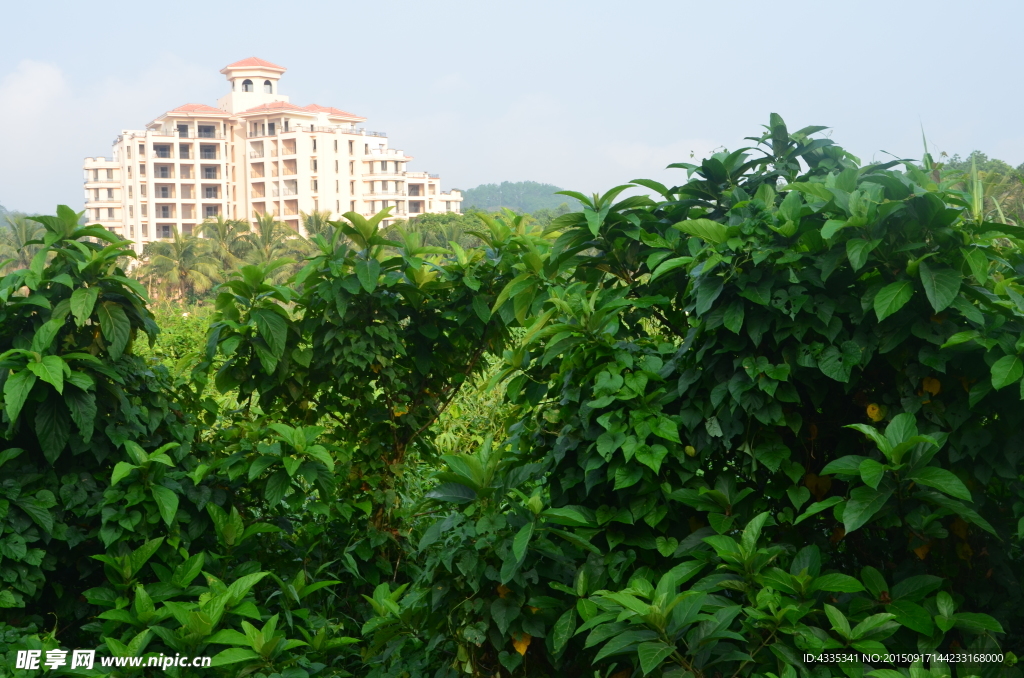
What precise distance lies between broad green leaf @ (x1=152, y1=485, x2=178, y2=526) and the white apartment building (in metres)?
64.2

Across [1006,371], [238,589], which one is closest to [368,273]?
[238,589]

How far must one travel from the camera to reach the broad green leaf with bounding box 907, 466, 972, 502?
187 centimetres

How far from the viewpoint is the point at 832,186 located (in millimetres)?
2199

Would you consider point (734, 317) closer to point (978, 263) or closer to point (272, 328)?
point (978, 263)

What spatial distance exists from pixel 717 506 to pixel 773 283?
1.85 feet

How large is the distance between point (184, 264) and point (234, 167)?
31.0 metres

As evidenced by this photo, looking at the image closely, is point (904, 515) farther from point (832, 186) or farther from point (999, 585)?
point (832, 186)

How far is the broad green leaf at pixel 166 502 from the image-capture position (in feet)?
8.87

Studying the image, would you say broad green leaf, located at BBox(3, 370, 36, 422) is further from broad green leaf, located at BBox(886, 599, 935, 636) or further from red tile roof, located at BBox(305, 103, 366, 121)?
red tile roof, located at BBox(305, 103, 366, 121)

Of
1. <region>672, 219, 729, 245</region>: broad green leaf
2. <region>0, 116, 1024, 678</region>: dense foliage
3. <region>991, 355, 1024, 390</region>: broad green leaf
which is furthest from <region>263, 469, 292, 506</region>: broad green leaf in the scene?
<region>991, 355, 1024, 390</region>: broad green leaf

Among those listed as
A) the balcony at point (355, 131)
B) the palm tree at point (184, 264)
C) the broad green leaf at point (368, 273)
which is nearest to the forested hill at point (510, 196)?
the balcony at point (355, 131)

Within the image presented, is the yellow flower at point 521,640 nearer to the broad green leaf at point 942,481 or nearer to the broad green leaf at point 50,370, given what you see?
the broad green leaf at point 942,481

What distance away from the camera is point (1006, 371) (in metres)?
1.92

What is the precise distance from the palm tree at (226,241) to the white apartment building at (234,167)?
72.4 feet
